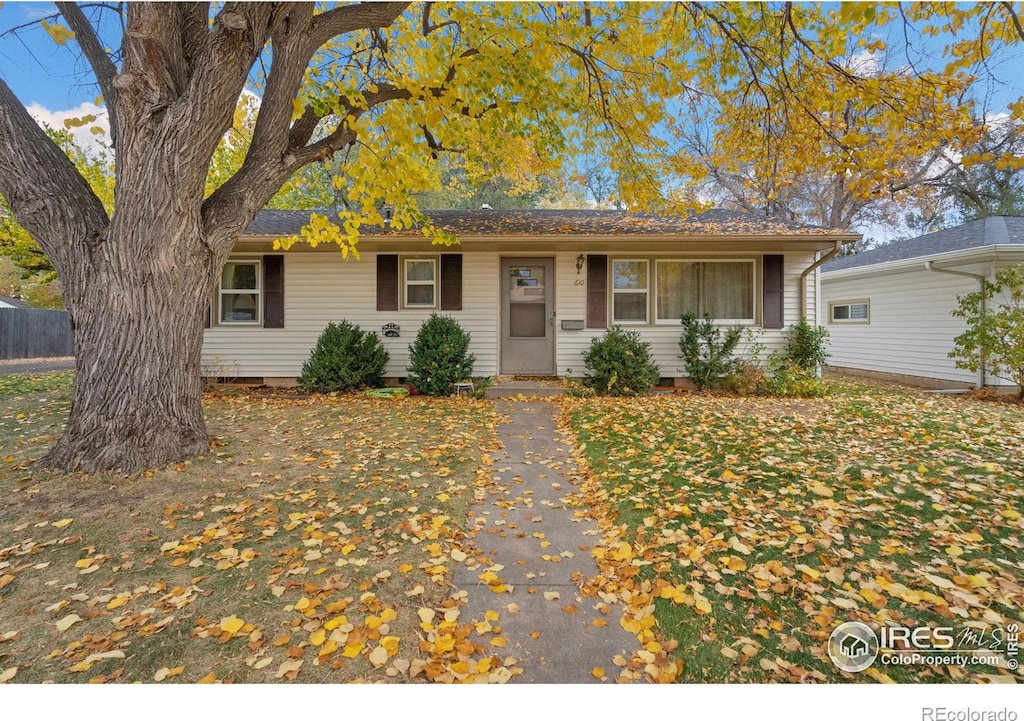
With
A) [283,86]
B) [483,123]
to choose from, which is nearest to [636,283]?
[483,123]

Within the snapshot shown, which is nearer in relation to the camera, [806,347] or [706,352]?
[806,347]

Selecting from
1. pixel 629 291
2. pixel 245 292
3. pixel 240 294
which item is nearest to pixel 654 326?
pixel 629 291

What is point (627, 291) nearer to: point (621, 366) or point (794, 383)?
point (621, 366)

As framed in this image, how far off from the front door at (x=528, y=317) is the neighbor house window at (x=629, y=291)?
125 centimetres

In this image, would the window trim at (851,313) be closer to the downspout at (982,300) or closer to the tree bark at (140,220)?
the downspout at (982,300)

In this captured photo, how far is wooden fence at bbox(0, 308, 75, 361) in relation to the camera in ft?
51.4

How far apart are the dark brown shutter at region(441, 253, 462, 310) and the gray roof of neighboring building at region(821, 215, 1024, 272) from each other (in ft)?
31.8

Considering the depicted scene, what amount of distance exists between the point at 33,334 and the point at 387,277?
57.0 feet

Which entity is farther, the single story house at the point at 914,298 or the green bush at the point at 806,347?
the single story house at the point at 914,298

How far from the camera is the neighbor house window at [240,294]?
8844 mm

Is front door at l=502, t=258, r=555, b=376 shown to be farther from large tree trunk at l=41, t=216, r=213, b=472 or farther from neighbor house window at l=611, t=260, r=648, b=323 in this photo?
large tree trunk at l=41, t=216, r=213, b=472

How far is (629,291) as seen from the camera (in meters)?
8.72

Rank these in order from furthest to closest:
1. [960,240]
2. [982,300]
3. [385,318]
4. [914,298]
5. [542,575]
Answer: [914,298]
[960,240]
[385,318]
[982,300]
[542,575]

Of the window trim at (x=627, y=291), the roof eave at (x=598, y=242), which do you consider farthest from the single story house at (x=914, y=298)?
the window trim at (x=627, y=291)
